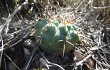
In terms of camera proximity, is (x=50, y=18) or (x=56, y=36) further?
(x=50, y=18)

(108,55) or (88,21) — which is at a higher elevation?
(88,21)

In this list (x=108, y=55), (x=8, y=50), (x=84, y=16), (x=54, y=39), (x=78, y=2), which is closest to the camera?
(x=54, y=39)

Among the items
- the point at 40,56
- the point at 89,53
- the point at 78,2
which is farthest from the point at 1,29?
the point at 78,2

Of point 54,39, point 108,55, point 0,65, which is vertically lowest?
point 108,55

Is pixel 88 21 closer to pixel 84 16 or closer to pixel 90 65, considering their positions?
pixel 84 16
